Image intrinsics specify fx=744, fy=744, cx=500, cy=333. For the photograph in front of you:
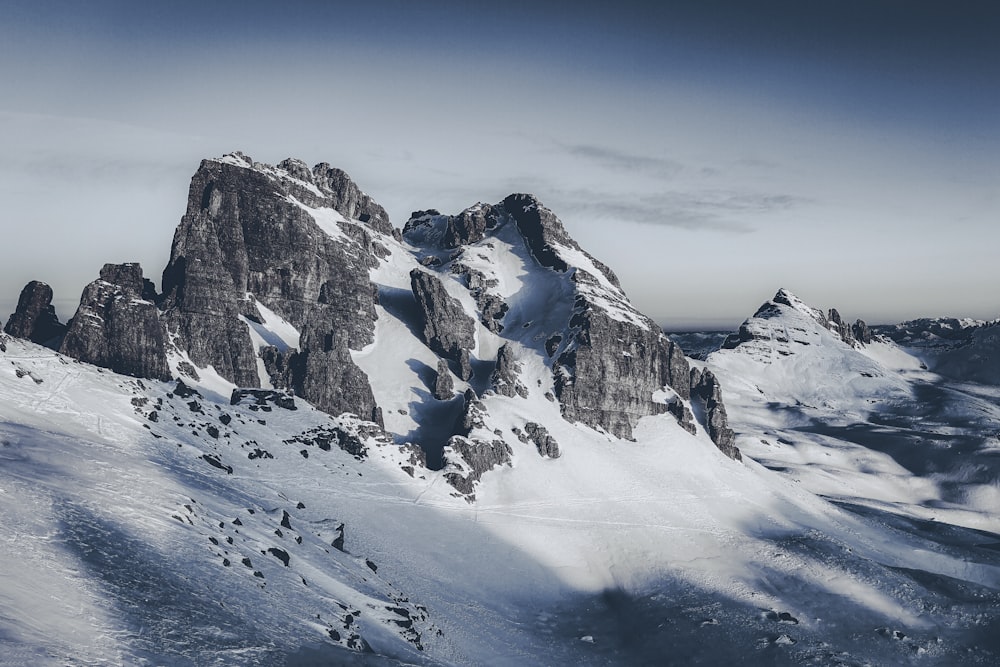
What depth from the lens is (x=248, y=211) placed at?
527ft

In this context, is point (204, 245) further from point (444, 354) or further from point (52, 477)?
point (52, 477)

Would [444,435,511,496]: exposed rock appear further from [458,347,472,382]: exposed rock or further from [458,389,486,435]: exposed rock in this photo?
[458,347,472,382]: exposed rock

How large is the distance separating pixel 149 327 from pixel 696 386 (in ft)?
418

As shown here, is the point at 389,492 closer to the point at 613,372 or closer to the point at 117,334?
the point at 117,334

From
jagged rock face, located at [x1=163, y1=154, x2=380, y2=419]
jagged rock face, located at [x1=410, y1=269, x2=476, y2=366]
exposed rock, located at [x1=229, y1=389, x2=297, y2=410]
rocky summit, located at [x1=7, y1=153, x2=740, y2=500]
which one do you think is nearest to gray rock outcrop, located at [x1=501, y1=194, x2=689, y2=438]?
rocky summit, located at [x1=7, y1=153, x2=740, y2=500]

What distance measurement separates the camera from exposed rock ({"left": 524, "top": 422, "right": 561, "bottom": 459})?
149m

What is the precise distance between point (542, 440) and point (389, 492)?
1536 inches

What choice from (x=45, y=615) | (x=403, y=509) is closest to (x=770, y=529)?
(x=403, y=509)

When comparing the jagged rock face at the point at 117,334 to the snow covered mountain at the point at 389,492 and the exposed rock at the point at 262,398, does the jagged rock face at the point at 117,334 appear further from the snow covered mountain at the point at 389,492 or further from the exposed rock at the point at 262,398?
the exposed rock at the point at 262,398

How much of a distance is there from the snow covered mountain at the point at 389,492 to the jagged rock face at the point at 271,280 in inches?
22.0

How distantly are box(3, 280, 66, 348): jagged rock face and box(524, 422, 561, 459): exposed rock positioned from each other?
86.8 meters

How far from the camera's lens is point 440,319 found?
174 meters

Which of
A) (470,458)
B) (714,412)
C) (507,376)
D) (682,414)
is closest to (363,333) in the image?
(507,376)

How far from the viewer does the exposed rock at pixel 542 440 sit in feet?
490
